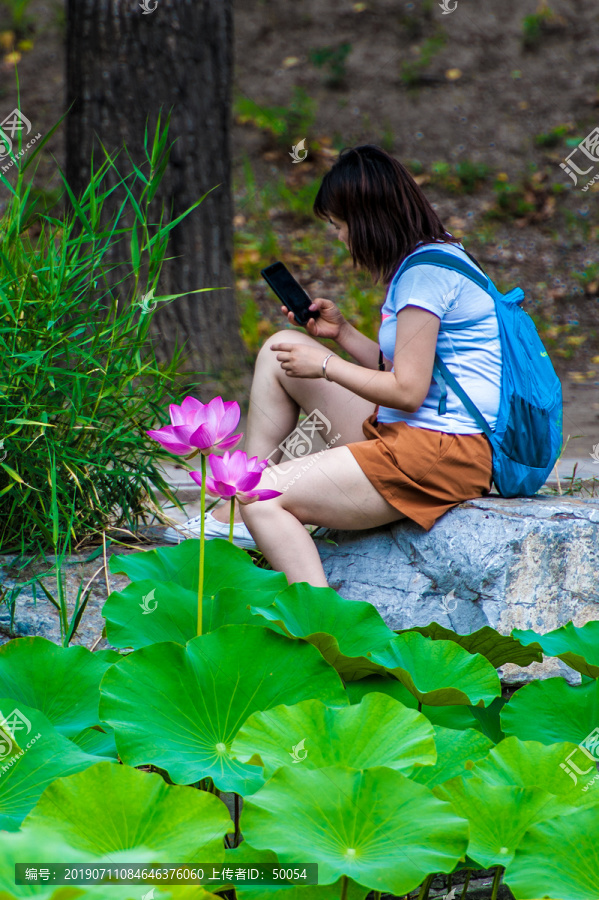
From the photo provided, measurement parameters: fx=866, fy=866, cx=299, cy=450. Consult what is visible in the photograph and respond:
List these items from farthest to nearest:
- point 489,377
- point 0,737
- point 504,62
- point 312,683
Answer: point 504,62 < point 489,377 < point 312,683 < point 0,737

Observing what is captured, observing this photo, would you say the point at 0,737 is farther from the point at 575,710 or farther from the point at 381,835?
the point at 575,710

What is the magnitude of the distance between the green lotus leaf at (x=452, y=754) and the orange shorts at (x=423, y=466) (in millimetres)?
816

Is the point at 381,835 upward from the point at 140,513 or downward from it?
upward

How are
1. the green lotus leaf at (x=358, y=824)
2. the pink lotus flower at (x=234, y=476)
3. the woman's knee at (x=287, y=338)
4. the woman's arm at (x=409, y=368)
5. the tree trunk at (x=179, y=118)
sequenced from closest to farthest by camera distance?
the green lotus leaf at (x=358, y=824) → the pink lotus flower at (x=234, y=476) → the woman's arm at (x=409, y=368) → the woman's knee at (x=287, y=338) → the tree trunk at (x=179, y=118)

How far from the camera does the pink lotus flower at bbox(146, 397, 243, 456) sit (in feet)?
4.41

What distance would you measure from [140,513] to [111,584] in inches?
11.5

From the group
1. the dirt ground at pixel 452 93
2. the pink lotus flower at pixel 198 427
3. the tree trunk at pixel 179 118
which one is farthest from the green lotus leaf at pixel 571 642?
the dirt ground at pixel 452 93

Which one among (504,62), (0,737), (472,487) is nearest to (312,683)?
(0,737)

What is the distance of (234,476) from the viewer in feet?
4.57

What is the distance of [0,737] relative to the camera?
1207 millimetres

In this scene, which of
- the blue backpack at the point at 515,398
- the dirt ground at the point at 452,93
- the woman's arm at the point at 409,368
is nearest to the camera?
the woman's arm at the point at 409,368

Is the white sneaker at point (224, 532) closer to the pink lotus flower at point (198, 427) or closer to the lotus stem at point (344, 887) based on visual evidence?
the pink lotus flower at point (198, 427)

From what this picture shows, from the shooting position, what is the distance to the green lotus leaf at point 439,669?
142 cm

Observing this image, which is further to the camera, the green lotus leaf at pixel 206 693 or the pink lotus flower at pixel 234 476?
the pink lotus flower at pixel 234 476
